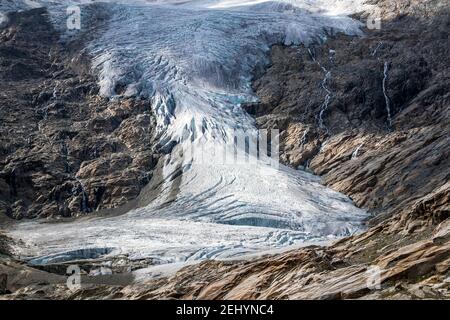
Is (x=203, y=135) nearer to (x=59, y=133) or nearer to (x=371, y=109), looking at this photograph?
(x=59, y=133)

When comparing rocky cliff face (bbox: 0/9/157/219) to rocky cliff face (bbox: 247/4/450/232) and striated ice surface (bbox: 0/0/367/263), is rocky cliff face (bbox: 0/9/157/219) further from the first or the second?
rocky cliff face (bbox: 247/4/450/232)

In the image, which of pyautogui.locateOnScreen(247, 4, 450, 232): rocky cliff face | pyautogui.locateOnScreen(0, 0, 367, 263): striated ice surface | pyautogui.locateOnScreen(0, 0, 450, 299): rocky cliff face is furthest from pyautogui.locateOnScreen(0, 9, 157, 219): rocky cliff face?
pyautogui.locateOnScreen(247, 4, 450, 232): rocky cliff face

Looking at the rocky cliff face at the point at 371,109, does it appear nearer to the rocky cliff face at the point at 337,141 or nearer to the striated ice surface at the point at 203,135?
the rocky cliff face at the point at 337,141

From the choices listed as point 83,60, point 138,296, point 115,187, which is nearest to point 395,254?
point 138,296

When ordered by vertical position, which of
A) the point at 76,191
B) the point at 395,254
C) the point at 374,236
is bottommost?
the point at 76,191

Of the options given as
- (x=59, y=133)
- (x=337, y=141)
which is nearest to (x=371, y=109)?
(x=337, y=141)

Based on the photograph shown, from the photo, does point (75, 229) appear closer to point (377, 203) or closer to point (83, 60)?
point (377, 203)
